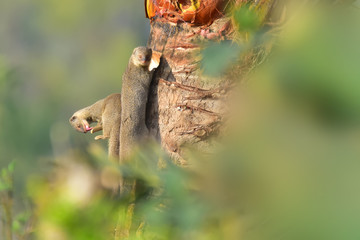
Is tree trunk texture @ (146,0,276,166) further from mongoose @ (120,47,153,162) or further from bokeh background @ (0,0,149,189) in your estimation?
bokeh background @ (0,0,149,189)

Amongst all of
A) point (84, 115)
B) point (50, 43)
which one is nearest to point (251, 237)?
point (84, 115)

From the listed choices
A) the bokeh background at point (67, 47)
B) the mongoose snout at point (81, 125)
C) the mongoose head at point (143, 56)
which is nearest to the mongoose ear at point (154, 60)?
the mongoose head at point (143, 56)

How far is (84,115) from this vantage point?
1951 millimetres

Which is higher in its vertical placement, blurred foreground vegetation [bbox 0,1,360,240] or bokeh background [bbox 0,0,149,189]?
bokeh background [bbox 0,0,149,189]

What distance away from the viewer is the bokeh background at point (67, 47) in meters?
14.1

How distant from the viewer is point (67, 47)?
17.9 metres

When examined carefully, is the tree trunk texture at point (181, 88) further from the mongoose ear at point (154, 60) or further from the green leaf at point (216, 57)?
the green leaf at point (216, 57)

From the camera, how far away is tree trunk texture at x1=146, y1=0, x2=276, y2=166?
1.46 meters

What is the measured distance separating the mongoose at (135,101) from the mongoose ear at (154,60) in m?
0.01

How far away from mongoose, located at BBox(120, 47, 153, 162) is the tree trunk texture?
1.2 inches

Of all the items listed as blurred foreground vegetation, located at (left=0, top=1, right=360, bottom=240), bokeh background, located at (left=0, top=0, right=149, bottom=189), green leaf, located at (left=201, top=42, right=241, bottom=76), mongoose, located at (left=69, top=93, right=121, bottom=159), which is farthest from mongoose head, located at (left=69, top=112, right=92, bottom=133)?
bokeh background, located at (left=0, top=0, right=149, bottom=189)

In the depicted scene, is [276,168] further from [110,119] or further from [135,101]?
[110,119]

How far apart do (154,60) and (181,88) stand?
0.16 meters

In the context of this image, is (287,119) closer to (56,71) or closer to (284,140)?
(284,140)
